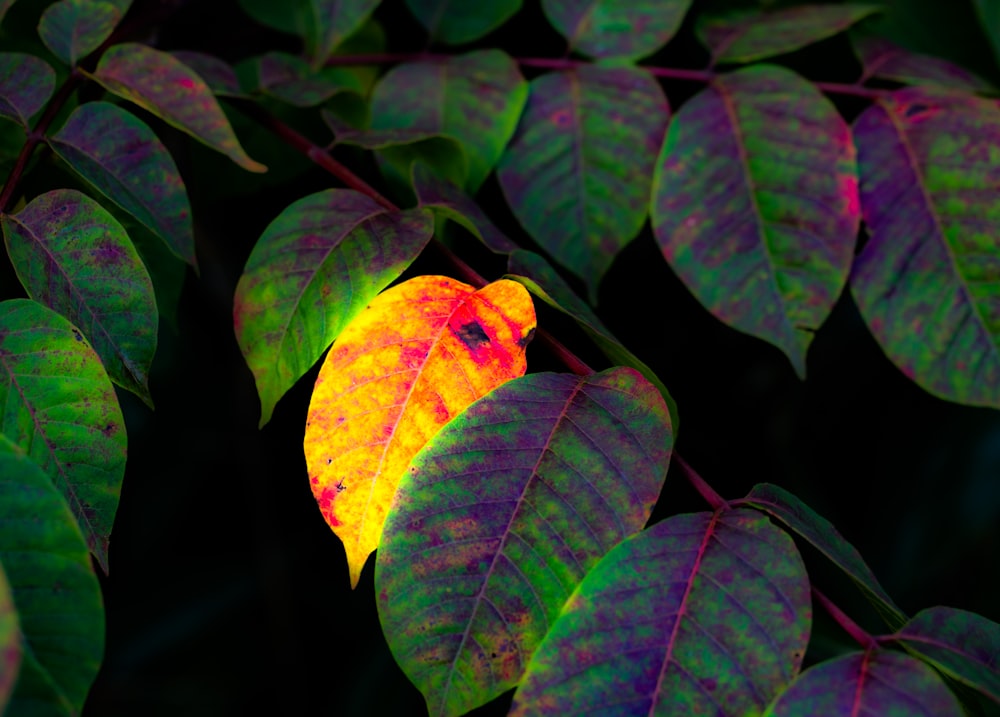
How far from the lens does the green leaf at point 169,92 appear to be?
63 centimetres

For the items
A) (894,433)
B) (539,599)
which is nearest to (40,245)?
(539,599)

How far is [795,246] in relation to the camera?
0.71 metres

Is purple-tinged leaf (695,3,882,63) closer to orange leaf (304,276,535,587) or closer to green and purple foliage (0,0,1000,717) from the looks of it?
green and purple foliage (0,0,1000,717)

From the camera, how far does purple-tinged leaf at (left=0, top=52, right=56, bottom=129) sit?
60cm

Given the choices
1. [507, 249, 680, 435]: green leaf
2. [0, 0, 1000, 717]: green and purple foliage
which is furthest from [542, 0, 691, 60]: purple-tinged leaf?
[507, 249, 680, 435]: green leaf

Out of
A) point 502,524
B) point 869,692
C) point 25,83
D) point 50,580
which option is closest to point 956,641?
point 869,692

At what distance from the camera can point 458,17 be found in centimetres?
88

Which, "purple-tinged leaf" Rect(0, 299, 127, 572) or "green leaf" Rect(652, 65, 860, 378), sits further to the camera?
"green leaf" Rect(652, 65, 860, 378)

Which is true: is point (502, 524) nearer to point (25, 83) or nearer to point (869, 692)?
point (869, 692)

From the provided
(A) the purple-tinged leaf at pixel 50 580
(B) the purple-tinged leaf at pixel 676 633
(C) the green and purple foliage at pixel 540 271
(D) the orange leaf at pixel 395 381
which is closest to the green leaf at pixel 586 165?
(C) the green and purple foliage at pixel 540 271

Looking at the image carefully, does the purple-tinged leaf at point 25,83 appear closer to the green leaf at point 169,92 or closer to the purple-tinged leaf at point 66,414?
the green leaf at point 169,92

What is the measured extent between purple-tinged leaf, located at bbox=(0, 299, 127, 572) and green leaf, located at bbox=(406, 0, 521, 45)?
1.76 ft

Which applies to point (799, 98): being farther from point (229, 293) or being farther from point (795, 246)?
point (229, 293)

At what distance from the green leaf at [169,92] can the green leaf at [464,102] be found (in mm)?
177
